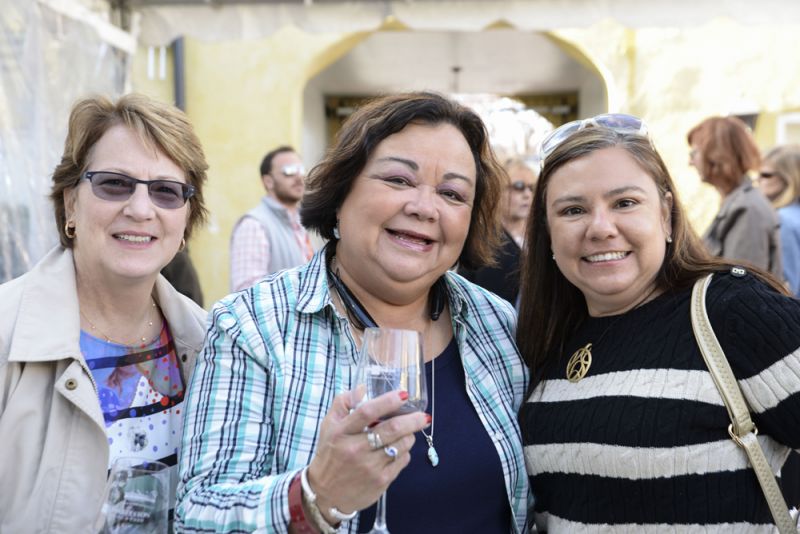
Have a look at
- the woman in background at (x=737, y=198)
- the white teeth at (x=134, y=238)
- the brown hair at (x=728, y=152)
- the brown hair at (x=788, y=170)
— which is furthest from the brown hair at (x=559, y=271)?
the brown hair at (x=788, y=170)

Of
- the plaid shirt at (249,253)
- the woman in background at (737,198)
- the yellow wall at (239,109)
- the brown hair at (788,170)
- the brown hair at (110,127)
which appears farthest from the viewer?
the yellow wall at (239,109)

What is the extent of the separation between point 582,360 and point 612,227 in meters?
0.39

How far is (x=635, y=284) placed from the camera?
2168mm

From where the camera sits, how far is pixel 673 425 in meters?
1.90

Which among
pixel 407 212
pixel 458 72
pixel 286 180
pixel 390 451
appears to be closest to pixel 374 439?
pixel 390 451

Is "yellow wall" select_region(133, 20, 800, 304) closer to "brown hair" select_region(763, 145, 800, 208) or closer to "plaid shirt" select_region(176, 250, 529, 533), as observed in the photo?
"brown hair" select_region(763, 145, 800, 208)

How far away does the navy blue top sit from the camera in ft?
6.26

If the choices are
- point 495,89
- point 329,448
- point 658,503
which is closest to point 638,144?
point 658,503

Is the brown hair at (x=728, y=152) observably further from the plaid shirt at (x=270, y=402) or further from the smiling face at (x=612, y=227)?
the plaid shirt at (x=270, y=402)

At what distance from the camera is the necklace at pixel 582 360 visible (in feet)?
7.10

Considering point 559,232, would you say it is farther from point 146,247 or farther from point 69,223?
point 69,223

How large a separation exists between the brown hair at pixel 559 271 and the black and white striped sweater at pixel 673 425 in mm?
84

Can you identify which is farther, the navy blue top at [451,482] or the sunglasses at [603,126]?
the sunglasses at [603,126]

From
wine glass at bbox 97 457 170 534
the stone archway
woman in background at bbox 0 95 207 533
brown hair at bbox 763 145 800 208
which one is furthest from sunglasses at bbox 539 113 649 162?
the stone archway
